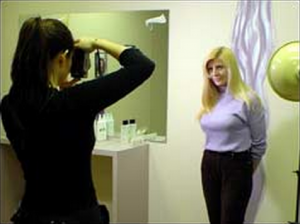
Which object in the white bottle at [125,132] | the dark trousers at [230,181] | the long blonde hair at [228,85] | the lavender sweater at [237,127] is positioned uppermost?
the long blonde hair at [228,85]

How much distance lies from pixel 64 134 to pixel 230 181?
4.89 ft

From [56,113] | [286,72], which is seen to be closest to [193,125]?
[286,72]

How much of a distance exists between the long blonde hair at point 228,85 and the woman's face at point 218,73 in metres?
0.02

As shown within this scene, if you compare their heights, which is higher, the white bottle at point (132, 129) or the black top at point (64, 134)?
the black top at point (64, 134)

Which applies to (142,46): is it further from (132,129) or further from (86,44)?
(86,44)

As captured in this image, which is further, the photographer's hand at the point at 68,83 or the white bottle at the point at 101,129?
the white bottle at the point at 101,129

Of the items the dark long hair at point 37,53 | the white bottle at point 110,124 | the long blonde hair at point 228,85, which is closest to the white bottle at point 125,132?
the white bottle at point 110,124

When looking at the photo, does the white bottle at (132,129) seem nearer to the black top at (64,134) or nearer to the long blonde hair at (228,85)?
the long blonde hair at (228,85)

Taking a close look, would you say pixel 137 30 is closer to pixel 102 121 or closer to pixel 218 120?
pixel 102 121

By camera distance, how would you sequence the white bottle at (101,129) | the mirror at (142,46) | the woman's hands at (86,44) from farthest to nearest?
the white bottle at (101,129) < the mirror at (142,46) < the woman's hands at (86,44)

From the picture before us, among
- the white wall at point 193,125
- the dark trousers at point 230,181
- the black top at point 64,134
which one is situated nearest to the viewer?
the black top at point 64,134

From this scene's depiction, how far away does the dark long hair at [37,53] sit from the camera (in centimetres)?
109

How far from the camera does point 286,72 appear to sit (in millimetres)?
2107

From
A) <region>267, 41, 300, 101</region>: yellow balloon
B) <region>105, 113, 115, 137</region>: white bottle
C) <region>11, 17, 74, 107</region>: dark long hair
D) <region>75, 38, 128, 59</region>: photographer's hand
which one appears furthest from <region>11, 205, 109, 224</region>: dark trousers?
<region>105, 113, 115, 137</region>: white bottle
